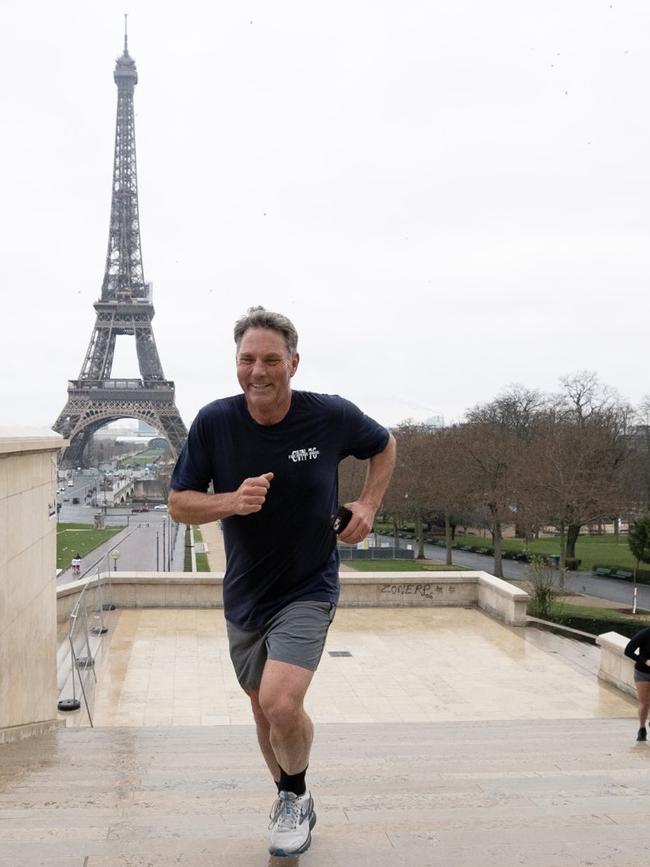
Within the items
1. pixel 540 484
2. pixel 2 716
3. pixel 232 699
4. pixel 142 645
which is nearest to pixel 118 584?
pixel 142 645

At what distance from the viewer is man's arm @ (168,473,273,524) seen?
128 inches

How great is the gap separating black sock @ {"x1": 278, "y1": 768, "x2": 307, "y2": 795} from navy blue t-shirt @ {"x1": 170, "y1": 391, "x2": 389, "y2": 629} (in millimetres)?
624

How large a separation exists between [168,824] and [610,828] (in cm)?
190

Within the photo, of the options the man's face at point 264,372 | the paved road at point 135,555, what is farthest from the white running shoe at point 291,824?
the paved road at point 135,555

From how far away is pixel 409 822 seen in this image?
145 inches

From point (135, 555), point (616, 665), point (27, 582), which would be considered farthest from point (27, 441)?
point (135, 555)

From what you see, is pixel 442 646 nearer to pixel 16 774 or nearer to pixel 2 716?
pixel 2 716

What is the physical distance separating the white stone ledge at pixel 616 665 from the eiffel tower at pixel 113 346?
76.4 m

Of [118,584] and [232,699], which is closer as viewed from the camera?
[232,699]

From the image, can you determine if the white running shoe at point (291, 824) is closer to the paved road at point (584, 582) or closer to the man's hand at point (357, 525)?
the man's hand at point (357, 525)

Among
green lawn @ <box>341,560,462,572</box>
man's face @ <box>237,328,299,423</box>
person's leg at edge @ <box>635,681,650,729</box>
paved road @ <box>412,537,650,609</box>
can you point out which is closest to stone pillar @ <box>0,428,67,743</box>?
man's face @ <box>237,328,299,423</box>

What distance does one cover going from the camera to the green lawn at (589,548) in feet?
125

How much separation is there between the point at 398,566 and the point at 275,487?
101 ft

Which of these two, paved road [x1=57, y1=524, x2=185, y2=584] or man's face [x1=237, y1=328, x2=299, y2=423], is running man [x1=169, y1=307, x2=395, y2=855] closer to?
man's face [x1=237, y1=328, x2=299, y2=423]
